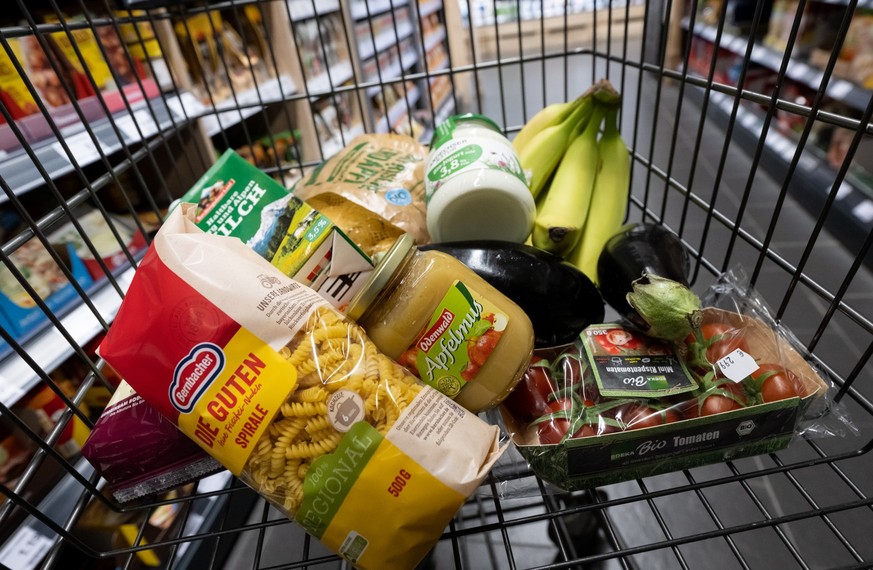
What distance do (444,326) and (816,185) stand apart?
2.08 metres

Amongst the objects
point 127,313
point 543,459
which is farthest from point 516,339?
point 127,313

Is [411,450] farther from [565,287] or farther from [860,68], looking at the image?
[860,68]

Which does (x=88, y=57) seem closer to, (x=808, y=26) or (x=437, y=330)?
(x=437, y=330)

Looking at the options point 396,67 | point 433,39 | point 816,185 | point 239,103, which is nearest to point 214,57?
point 239,103

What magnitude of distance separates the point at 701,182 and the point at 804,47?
3.07 feet

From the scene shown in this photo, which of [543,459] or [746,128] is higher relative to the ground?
[543,459]

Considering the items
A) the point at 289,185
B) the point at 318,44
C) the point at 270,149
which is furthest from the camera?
the point at 318,44

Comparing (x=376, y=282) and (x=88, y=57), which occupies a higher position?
(x=88, y=57)

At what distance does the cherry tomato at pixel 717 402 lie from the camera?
19.8 inches

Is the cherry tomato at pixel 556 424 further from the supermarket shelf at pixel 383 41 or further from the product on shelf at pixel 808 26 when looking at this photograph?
the product on shelf at pixel 808 26

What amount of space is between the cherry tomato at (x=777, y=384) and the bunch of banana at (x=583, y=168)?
11.9 inches

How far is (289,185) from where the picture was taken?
4.77ft

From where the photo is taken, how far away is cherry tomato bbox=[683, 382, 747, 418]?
0.50 metres

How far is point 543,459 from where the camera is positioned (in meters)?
0.49
